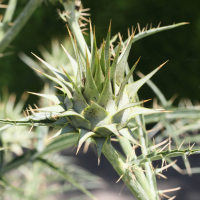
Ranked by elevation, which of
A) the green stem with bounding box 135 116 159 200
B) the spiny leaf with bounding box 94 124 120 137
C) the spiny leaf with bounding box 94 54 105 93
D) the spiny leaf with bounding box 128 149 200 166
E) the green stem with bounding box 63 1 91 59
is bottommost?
the green stem with bounding box 135 116 159 200

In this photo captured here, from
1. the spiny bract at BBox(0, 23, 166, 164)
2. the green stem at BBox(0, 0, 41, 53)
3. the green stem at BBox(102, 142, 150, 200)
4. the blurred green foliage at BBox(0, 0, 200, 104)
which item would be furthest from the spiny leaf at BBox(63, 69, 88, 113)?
the blurred green foliage at BBox(0, 0, 200, 104)

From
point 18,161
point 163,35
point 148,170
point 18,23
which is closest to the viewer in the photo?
point 148,170

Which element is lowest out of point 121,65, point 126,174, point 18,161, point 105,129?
point 18,161

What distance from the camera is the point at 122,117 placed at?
0.50 metres

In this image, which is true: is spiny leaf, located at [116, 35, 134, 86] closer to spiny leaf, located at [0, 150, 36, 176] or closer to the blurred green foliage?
spiny leaf, located at [0, 150, 36, 176]

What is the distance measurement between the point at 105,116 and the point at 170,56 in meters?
2.43

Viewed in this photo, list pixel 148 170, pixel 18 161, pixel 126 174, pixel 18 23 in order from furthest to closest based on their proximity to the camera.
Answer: pixel 18 161
pixel 18 23
pixel 148 170
pixel 126 174

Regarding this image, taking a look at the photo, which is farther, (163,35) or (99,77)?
(163,35)

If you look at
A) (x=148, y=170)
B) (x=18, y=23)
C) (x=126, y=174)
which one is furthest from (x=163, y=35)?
(x=126, y=174)

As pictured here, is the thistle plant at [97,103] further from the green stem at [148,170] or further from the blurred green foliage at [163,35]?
the blurred green foliage at [163,35]

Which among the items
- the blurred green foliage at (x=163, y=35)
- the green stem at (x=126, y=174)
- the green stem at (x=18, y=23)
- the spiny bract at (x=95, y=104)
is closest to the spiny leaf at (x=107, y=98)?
the spiny bract at (x=95, y=104)

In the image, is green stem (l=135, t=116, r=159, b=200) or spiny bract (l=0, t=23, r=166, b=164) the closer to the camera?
spiny bract (l=0, t=23, r=166, b=164)

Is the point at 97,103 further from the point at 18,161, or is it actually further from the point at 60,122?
the point at 18,161

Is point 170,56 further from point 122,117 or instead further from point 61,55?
point 122,117
